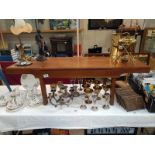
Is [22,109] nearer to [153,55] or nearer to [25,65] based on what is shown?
[25,65]

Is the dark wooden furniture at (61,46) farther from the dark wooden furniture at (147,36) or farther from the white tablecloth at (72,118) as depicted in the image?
the white tablecloth at (72,118)

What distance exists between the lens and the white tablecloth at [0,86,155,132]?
851mm

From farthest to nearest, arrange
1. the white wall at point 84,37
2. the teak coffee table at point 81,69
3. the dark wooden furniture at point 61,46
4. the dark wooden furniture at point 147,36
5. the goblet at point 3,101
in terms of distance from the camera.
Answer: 1. the white wall at point 84,37
2. the dark wooden furniture at point 61,46
3. the dark wooden furniture at point 147,36
4. the goblet at point 3,101
5. the teak coffee table at point 81,69

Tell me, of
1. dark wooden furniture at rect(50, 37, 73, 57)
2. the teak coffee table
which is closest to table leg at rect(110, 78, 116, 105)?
the teak coffee table

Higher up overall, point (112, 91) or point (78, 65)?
point (78, 65)

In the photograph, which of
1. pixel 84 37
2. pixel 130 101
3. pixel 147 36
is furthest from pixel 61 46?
pixel 130 101

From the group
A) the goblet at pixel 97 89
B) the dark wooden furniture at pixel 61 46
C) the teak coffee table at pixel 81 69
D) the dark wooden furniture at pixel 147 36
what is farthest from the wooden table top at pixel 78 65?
the dark wooden furniture at pixel 147 36

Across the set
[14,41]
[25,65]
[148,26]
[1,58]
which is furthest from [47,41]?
[25,65]

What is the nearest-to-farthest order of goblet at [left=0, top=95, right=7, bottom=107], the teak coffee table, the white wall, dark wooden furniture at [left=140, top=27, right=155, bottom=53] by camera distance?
the teak coffee table < goblet at [left=0, top=95, right=7, bottom=107] < dark wooden furniture at [left=140, top=27, right=155, bottom=53] < the white wall

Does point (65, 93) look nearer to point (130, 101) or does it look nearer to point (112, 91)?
point (112, 91)

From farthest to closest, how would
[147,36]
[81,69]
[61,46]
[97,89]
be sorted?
[61,46]
[147,36]
[97,89]
[81,69]

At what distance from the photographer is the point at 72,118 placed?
862 mm

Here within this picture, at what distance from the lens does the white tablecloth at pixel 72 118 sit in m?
0.85

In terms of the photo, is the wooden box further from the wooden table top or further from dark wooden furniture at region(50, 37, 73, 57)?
dark wooden furniture at region(50, 37, 73, 57)
